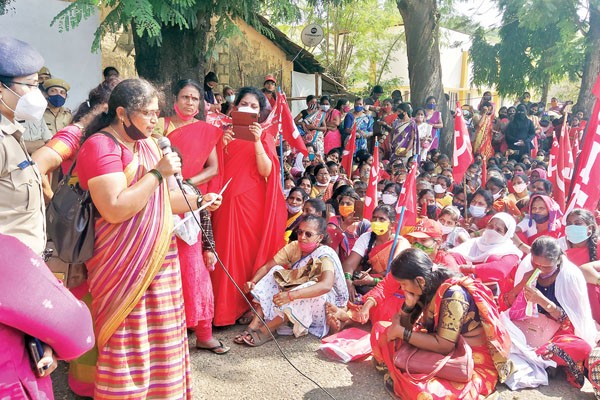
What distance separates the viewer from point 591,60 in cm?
1202

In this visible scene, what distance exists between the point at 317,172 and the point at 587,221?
297 centimetres

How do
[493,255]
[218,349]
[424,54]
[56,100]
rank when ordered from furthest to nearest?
[424,54] < [56,100] < [493,255] < [218,349]

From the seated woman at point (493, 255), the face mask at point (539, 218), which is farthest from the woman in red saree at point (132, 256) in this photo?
the face mask at point (539, 218)

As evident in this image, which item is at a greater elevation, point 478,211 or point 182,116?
point 182,116

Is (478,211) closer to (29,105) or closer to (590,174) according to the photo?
(590,174)

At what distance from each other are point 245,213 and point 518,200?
372 centimetres

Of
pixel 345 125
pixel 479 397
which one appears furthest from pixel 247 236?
pixel 345 125

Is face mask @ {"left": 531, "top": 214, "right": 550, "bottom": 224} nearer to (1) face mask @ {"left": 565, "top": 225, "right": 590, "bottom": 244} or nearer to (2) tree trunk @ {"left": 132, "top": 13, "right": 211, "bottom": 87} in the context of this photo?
(1) face mask @ {"left": 565, "top": 225, "right": 590, "bottom": 244}

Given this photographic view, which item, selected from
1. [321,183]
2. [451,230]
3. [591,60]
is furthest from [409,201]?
[591,60]

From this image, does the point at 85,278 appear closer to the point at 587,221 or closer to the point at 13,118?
the point at 13,118

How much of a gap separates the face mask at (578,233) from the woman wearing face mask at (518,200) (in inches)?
63.5

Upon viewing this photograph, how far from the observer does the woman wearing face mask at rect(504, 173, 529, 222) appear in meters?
5.91

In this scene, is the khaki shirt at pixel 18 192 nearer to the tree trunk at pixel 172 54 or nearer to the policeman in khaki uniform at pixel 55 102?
the policeman in khaki uniform at pixel 55 102

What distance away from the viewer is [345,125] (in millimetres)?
9672
